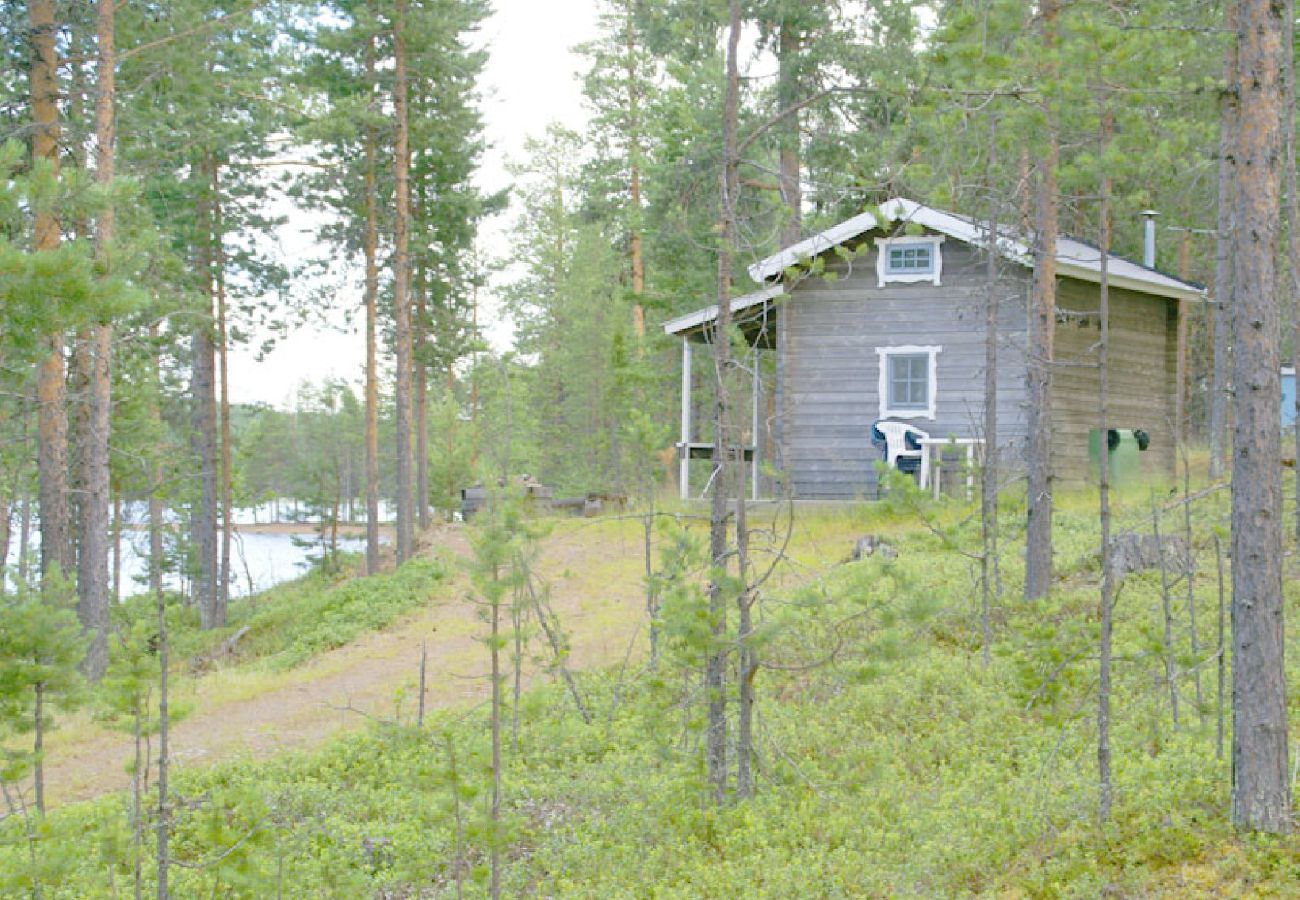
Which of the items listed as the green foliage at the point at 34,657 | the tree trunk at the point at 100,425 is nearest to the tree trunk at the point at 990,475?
the green foliage at the point at 34,657

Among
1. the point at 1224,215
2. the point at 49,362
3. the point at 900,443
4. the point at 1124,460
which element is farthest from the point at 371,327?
the point at 1224,215

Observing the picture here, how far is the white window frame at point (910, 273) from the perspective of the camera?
20984 mm

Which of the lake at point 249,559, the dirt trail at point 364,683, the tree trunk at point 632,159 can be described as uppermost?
the tree trunk at point 632,159

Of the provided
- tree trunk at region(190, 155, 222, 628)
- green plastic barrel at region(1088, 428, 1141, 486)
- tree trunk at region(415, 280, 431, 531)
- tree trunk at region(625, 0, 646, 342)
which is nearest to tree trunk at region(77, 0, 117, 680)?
Answer: tree trunk at region(190, 155, 222, 628)

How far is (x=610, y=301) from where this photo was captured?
37156 mm

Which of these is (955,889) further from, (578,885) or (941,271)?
(941,271)

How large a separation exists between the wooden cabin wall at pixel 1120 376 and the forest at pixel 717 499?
0.11 metres

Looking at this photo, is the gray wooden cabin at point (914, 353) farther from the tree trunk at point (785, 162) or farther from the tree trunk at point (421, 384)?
the tree trunk at point (421, 384)

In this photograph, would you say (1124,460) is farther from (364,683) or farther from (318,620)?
(318,620)

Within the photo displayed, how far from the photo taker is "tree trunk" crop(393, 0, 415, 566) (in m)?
23.0

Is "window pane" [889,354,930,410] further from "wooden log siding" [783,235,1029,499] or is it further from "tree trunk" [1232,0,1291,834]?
"tree trunk" [1232,0,1291,834]

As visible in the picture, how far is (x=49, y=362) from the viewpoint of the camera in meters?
14.5

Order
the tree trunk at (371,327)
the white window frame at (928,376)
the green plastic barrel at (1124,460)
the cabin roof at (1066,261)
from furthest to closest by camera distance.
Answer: the tree trunk at (371,327), the white window frame at (928,376), the green plastic barrel at (1124,460), the cabin roof at (1066,261)

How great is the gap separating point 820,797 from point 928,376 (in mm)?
13972
